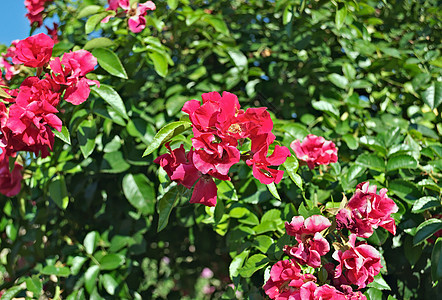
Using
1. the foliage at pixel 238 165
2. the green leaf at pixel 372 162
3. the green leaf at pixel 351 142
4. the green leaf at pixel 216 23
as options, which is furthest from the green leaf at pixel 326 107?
the green leaf at pixel 216 23

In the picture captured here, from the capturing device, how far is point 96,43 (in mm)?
1203

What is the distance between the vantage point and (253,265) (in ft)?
3.30

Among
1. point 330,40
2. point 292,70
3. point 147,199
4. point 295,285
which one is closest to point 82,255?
point 147,199

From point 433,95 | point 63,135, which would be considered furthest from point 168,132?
point 433,95

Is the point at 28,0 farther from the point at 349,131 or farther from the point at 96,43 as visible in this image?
the point at 349,131

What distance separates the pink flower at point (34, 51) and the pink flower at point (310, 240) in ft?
2.31

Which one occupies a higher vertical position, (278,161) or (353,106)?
(278,161)

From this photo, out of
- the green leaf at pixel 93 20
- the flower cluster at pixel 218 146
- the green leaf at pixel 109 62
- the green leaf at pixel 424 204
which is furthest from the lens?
the green leaf at pixel 93 20

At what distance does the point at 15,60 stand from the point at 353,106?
3.40ft

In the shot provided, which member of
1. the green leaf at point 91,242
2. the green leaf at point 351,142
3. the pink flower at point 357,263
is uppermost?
the pink flower at point 357,263

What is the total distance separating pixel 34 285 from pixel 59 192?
1.01ft

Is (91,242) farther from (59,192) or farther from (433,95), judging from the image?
(433,95)

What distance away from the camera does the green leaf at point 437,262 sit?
0.94 meters

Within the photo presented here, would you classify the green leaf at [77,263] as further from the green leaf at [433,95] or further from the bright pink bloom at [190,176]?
the green leaf at [433,95]
